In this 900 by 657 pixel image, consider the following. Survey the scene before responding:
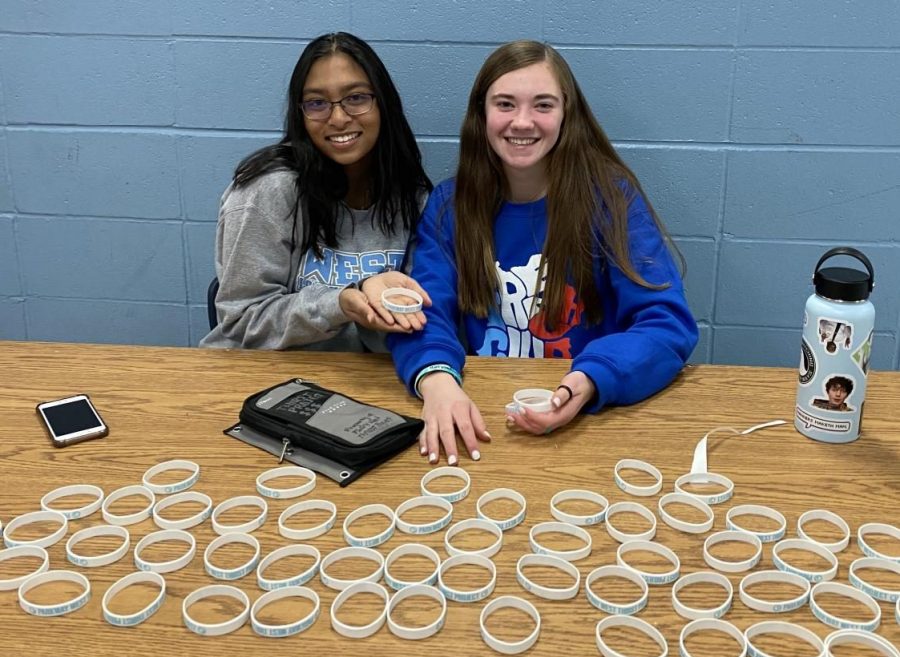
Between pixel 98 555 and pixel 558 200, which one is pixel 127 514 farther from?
pixel 558 200

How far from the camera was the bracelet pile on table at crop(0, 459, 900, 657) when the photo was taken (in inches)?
36.6

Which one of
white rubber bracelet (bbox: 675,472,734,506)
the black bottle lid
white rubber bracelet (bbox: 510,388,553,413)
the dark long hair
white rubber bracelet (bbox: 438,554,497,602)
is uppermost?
the dark long hair

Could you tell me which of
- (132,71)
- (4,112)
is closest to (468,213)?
(132,71)

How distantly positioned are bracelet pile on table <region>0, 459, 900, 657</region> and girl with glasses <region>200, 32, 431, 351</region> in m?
0.72

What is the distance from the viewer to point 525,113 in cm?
180

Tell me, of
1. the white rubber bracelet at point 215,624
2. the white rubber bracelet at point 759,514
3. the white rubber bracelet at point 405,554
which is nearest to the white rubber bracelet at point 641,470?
the white rubber bracelet at point 759,514

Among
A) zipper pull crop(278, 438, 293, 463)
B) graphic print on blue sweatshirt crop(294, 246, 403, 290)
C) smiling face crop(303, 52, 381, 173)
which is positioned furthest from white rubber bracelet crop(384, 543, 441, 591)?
smiling face crop(303, 52, 381, 173)

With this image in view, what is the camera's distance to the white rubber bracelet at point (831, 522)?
41.9 inches

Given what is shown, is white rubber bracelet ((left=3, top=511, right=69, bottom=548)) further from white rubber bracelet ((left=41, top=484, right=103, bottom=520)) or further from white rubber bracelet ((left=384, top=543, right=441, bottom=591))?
white rubber bracelet ((left=384, top=543, right=441, bottom=591))

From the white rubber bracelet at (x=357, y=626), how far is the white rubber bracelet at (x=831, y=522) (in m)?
0.55

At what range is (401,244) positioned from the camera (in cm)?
202

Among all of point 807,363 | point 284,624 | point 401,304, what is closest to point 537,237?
point 401,304

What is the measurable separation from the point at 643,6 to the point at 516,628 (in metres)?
1.64

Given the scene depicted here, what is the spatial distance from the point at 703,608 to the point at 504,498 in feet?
1.07
